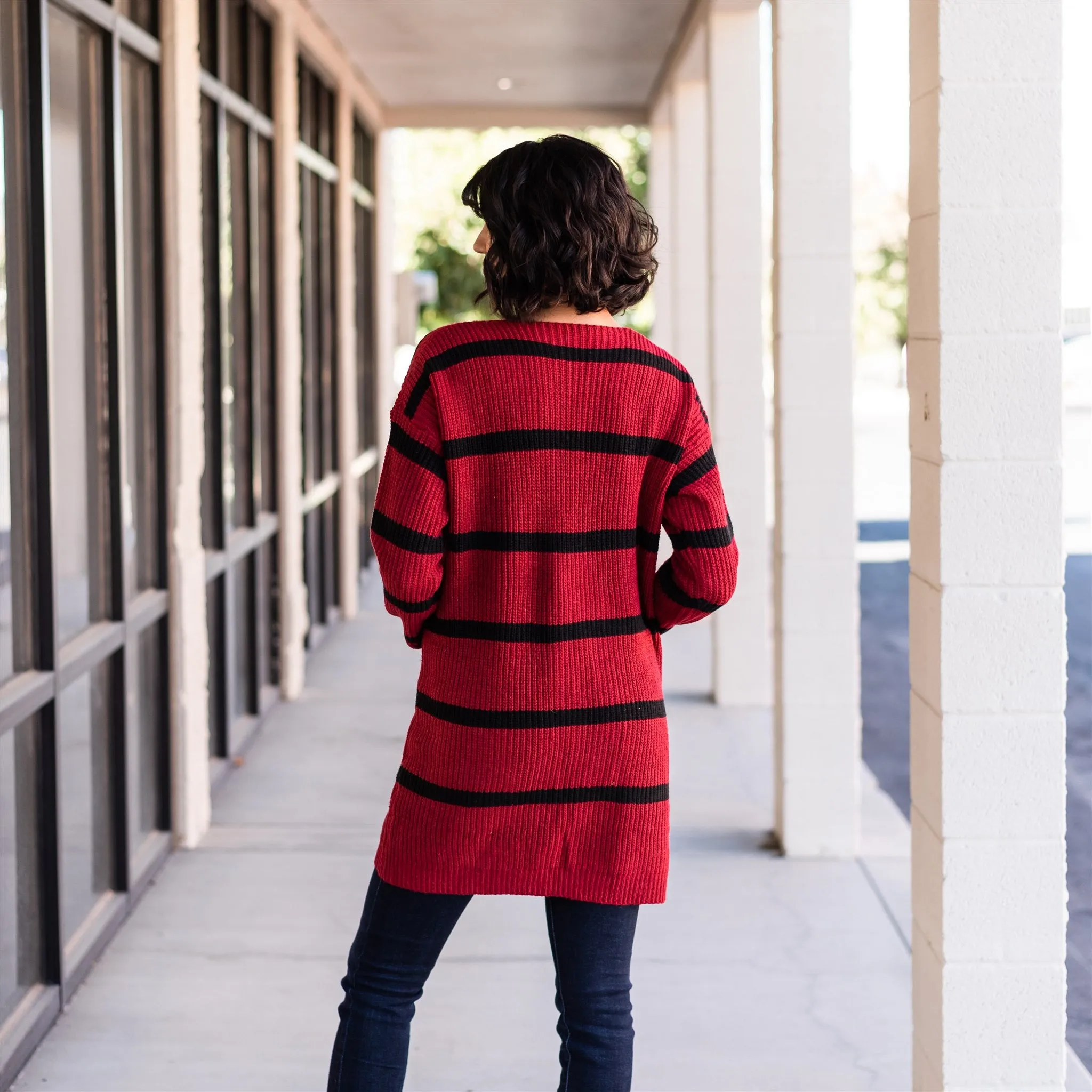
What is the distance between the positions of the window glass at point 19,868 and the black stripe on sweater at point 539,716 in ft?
4.93

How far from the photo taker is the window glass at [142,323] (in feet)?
14.9

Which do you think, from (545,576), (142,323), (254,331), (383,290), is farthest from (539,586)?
(383,290)

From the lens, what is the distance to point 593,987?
2168mm

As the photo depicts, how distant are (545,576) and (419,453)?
0.22 m

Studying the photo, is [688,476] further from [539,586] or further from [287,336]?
[287,336]

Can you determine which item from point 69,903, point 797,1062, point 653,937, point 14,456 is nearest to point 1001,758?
point 797,1062

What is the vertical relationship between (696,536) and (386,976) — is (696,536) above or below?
above

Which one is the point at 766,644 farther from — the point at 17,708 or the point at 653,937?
the point at 17,708

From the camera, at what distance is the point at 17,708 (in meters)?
3.20

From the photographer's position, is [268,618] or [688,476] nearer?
[688,476]

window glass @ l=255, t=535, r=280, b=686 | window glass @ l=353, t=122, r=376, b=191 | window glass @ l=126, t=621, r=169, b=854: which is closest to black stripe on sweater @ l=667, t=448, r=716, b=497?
window glass @ l=126, t=621, r=169, b=854

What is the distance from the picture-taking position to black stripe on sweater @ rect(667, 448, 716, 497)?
2123 millimetres

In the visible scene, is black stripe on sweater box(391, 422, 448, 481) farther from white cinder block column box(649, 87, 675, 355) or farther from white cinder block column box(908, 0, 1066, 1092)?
white cinder block column box(649, 87, 675, 355)

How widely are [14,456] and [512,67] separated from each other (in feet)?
22.1
